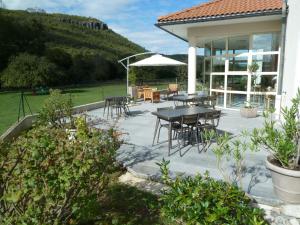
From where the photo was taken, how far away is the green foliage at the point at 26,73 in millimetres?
27859

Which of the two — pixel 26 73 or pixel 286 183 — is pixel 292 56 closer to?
pixel 286 183

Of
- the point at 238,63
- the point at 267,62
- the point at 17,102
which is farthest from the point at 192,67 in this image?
the point at 17,102

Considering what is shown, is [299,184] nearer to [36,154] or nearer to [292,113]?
[292,113]

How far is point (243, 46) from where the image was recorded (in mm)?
11461

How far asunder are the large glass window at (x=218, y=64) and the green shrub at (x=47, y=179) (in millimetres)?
10183

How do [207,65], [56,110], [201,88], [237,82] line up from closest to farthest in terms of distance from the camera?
[56,110]
[237,82]
[207,65]
[201,88]

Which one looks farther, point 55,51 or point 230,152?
point 55,51

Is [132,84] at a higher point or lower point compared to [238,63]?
lower

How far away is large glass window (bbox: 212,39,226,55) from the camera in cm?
1202

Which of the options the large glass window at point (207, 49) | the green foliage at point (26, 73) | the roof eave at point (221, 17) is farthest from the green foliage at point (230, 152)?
the green foliage at point (26, 73)

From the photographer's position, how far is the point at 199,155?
6367mm

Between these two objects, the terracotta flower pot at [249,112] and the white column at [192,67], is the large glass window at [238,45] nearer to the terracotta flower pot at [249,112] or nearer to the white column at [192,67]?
the white column at [192,67]

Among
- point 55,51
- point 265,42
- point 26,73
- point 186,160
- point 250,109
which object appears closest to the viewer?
point 186,160

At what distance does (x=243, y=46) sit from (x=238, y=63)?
0.74 meters
